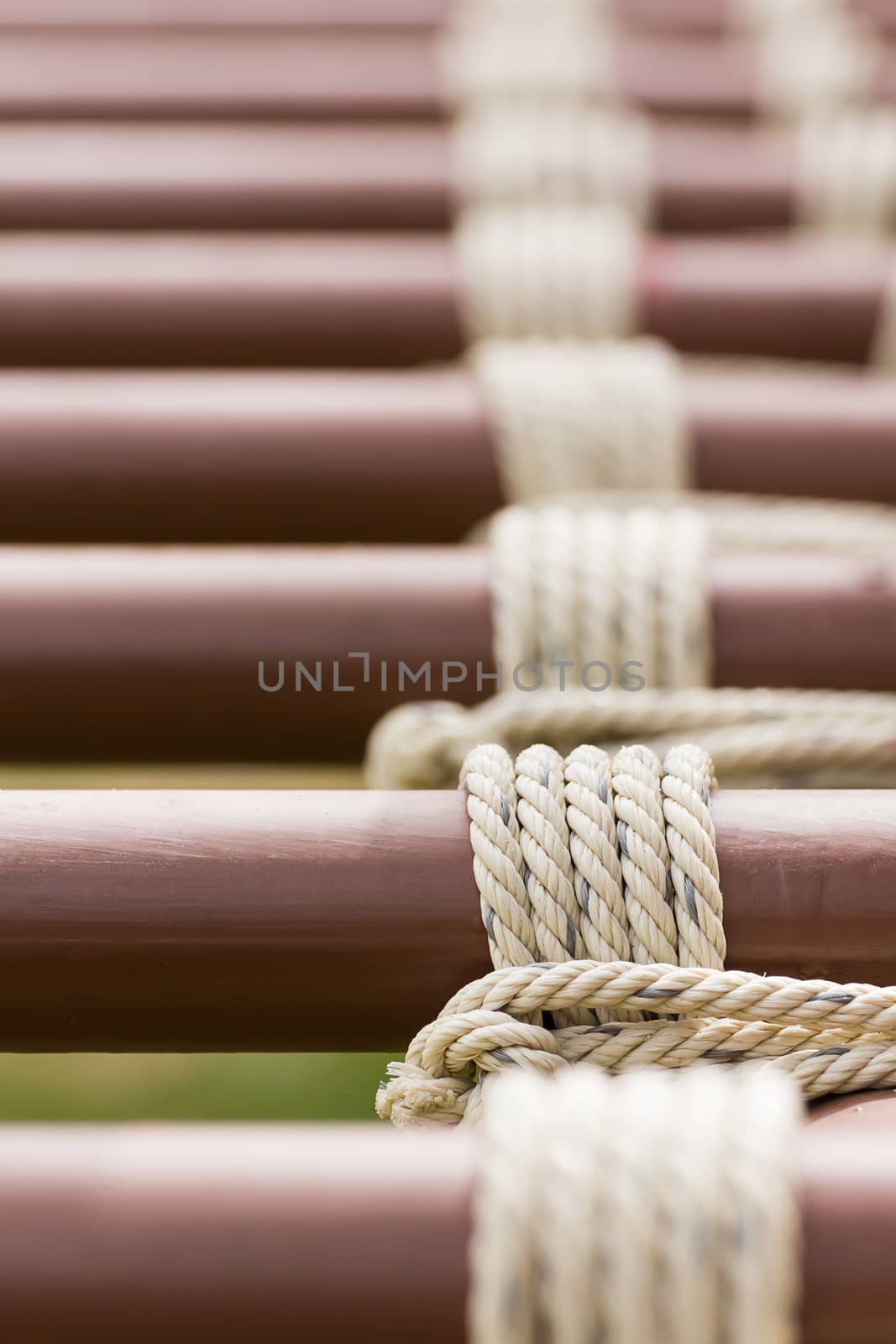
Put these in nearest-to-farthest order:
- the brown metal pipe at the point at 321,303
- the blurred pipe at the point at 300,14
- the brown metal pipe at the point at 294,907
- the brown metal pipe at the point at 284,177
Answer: the brown metal pipe at the point at 294,907 → the brown metal pipe at the point at 321,303 → the brown metal pipe at the point at 284,177 → the blurred pipe at the point at 300,14

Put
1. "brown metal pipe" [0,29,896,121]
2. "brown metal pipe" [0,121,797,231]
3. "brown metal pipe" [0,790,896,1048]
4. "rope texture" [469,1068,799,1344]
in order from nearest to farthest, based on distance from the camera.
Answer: "rope texture" [469,1068,799,1344], "brown metal pipe" [0,790,896,1048], "brown metal pipe" [0,121,797,231], "brown metal pipe" [0,29,896,121]

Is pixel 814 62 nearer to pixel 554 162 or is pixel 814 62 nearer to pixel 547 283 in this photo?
pixel 554 162

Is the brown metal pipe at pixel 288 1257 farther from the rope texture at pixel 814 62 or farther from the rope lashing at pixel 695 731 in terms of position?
the rope texture at pixel 814 62

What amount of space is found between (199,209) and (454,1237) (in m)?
0.77

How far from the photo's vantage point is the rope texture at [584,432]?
0.77m

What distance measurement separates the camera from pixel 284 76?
113 cm

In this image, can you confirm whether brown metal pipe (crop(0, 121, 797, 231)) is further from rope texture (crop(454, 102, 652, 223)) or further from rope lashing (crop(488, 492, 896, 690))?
rope lashing (crop(488, 492, 896, 690))

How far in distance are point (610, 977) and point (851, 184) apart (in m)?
0.72

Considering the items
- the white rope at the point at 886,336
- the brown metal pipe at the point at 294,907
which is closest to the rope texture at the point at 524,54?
the white rope at the point at 886,336

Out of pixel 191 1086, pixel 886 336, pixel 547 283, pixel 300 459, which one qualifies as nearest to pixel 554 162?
pixel 547 283

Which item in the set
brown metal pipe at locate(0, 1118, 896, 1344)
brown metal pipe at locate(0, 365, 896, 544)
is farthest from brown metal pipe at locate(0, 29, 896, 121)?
brown metal pipe at locate(0, 1118, 896, 1344)

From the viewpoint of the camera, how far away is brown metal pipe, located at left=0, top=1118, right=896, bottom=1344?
1.40 ft

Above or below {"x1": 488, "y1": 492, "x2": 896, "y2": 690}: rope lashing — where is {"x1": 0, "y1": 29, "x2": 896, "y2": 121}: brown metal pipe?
above

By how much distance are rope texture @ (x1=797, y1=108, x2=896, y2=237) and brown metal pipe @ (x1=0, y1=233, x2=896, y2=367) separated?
0.27ft
